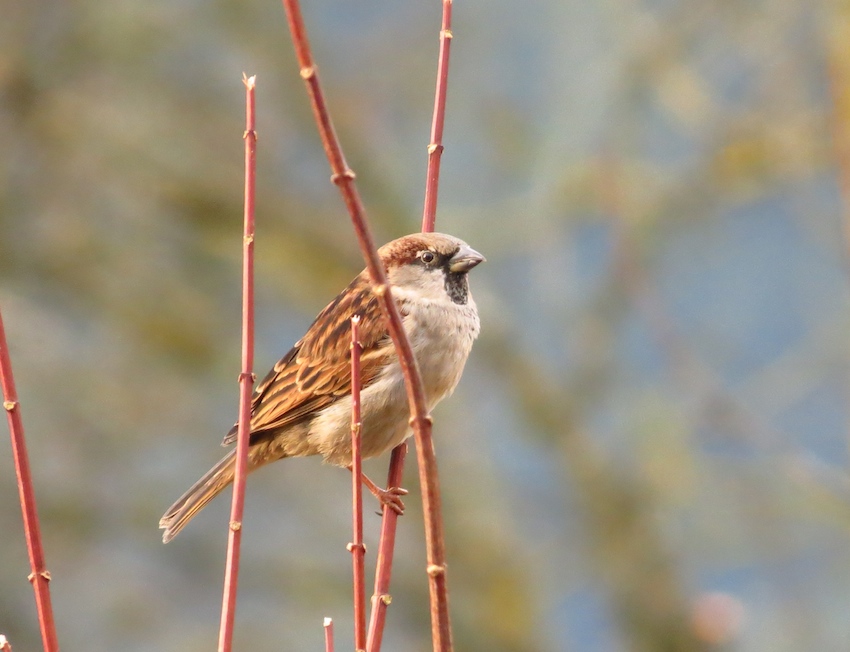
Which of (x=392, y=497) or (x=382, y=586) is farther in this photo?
(x=392, y=497)

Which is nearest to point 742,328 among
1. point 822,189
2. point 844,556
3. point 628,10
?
point 822,189

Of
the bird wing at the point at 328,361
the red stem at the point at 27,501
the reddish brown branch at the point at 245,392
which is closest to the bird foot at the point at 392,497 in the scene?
the reddish brown branch at the point at 245,392

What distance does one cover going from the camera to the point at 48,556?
6410mm

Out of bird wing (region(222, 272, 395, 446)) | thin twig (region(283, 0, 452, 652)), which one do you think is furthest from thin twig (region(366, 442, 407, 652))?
bird wing (region(222, 272, 395, 446))

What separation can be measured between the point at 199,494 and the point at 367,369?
1.67 ft

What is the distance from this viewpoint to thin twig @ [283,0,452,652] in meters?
1.30

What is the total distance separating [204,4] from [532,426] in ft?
9.24

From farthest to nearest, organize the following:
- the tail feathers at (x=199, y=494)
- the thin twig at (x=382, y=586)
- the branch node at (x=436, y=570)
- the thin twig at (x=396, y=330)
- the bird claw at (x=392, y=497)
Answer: the tail feathers at (x=199, y=494) < the bird claw at (x=392, y=497) < the thin twig at (x=382, y=586) < the branch node at (x=436, y=570) < the thin twig at (x=396, y=330)

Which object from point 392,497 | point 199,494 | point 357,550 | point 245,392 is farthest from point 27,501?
point 199,494

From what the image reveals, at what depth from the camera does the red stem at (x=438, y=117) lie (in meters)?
1.80

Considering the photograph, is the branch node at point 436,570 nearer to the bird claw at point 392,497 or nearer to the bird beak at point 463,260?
the bird claw at point 392,497

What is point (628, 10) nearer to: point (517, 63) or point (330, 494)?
point (517, 63)

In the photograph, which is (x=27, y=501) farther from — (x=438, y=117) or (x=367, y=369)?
(x=367, y=369)

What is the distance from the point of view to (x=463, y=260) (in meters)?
2.97
